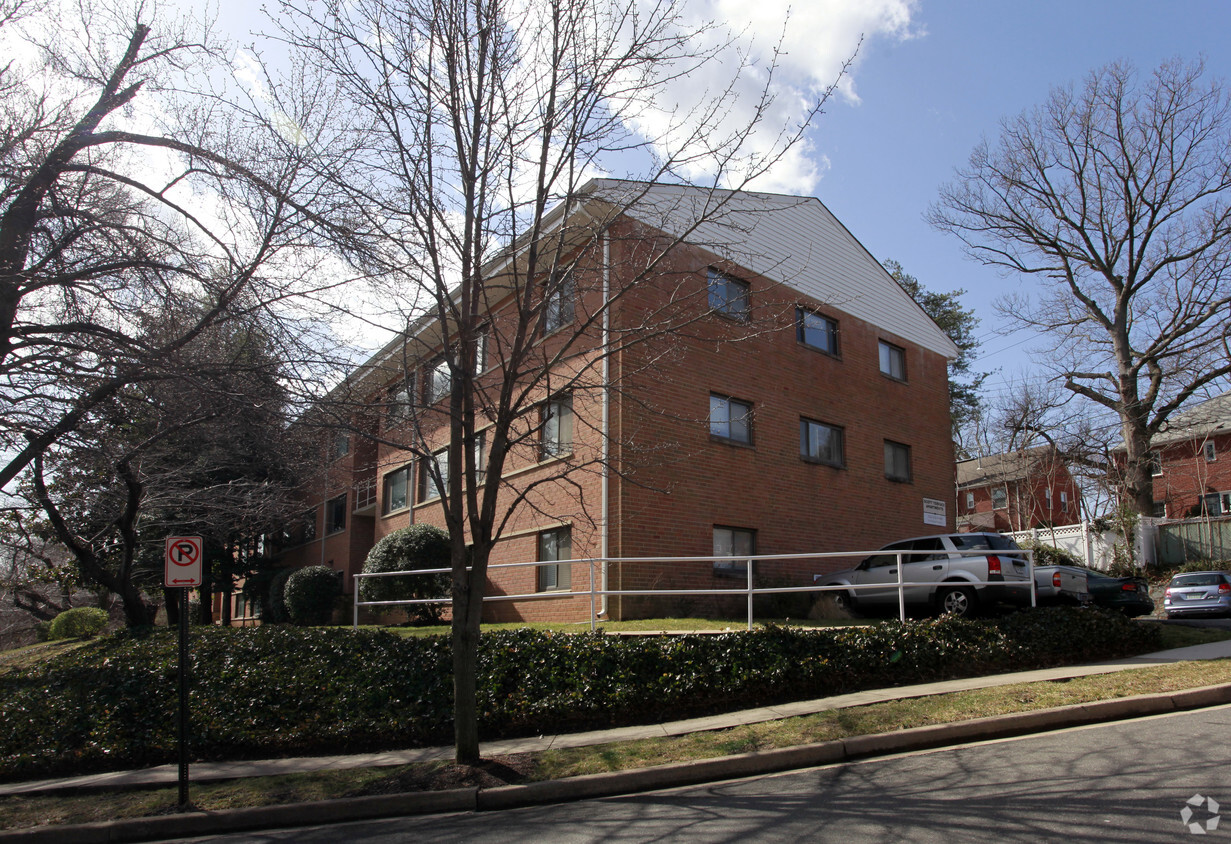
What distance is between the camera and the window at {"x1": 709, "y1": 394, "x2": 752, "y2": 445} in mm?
17656

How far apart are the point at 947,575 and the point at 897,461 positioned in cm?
964

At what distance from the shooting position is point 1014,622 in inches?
437

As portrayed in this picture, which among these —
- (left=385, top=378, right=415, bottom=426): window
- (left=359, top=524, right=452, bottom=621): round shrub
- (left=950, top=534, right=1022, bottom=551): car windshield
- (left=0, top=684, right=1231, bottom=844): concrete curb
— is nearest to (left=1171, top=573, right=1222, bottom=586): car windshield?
(left=950, top=534, right=1022, bottom=551): car windshield

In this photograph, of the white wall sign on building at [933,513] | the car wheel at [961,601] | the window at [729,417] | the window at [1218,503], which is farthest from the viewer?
the window at [1218,503]

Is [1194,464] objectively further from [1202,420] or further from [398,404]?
[398,404]

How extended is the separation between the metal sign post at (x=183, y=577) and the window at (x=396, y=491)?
16.4 metres

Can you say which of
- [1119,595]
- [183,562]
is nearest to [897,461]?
[1119,595]

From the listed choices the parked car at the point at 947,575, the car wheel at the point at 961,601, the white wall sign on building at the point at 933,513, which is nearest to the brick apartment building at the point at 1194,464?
the white wall sign on building at the point at 933,513

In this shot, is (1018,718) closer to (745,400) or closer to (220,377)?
(220,377)

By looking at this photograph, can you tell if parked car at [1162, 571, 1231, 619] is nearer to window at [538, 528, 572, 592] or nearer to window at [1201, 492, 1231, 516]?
window at [538, 528, 572, 592]

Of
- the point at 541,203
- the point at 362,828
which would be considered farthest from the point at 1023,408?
the point at 362,828

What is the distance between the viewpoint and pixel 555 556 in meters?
17.3

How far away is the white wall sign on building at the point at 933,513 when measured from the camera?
72.0 feet

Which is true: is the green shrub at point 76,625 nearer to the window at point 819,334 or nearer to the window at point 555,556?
the window at point 555,556
